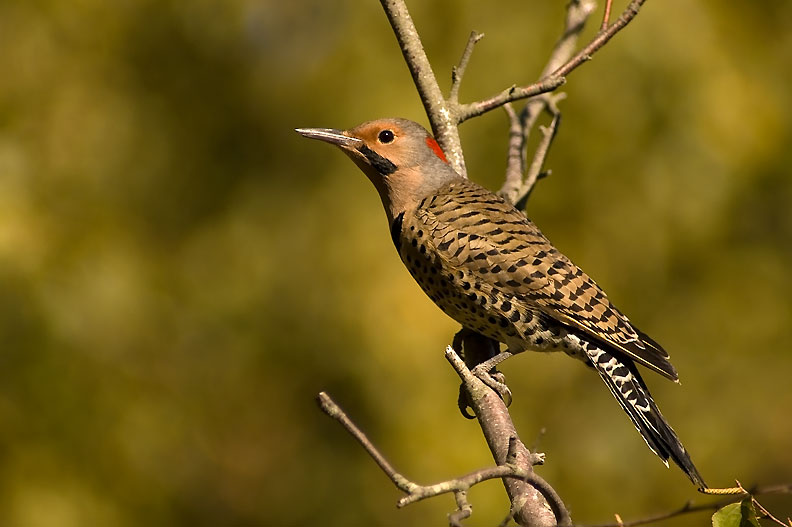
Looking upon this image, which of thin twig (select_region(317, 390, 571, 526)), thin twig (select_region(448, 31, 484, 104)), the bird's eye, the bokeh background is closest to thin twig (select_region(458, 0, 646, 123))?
thin twig (select_region(448, 31, 484, 104))

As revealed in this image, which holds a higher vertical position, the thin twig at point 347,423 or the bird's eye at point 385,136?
the bird's eye at point 385,136

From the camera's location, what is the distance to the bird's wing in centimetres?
405

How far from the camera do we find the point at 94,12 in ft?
22.2

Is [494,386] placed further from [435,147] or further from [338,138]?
[338,138]

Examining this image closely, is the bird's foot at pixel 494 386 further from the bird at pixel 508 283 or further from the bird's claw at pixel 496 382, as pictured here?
the bird at pixel 508 283

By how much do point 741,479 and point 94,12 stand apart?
4808 millimetres

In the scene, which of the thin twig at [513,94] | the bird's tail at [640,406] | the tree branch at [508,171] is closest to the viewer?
the tree branch at [508,171]

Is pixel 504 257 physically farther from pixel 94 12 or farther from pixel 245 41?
pixel 94 12

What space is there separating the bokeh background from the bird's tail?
154 centimetres

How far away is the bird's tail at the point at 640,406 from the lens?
3758 mm

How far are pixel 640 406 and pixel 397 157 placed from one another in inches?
58.3

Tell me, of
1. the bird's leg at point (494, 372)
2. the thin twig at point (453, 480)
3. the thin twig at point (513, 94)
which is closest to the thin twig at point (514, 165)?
the thin twig at point (513, 94)

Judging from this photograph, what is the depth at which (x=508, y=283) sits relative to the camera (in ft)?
13.6

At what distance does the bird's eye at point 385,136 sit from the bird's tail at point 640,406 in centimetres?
126
